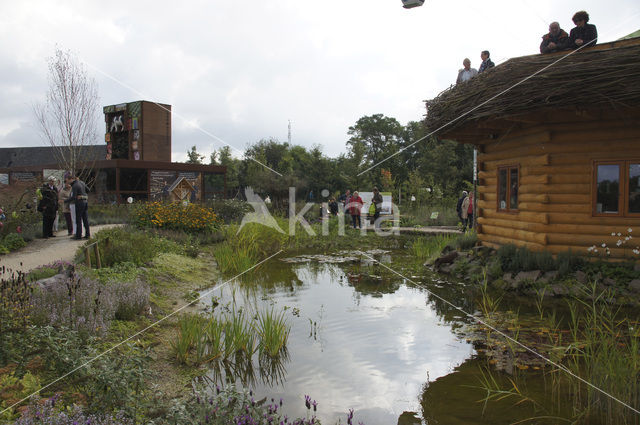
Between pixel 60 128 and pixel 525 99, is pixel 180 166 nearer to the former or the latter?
pixel 60 128

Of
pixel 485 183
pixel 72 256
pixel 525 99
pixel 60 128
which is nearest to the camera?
pixel 525 99

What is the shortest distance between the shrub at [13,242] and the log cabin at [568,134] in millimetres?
10270

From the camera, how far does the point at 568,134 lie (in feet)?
30.7

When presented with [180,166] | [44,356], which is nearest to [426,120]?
[44,356]

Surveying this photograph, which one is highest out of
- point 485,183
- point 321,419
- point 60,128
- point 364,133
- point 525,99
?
point 364,133

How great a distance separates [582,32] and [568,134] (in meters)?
1.94

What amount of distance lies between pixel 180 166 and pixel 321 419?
2801 cm

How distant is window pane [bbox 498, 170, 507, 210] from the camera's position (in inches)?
447

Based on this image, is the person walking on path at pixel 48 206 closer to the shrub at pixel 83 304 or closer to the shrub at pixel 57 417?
the shrub at pixel 83 304

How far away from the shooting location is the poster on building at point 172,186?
28984 millimetres

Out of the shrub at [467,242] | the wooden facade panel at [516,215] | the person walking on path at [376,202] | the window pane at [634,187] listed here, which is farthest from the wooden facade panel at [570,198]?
the person walking on path at [376,202]

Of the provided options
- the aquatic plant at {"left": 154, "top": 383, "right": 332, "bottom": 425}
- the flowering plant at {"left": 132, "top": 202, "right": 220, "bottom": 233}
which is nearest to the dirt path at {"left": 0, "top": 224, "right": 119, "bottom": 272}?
the flowering plant at {"left": 132, "top": 202, "right": 220, "bottom": 233}

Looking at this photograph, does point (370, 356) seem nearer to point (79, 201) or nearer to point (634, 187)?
point (634, 187)

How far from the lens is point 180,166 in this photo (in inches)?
1188
